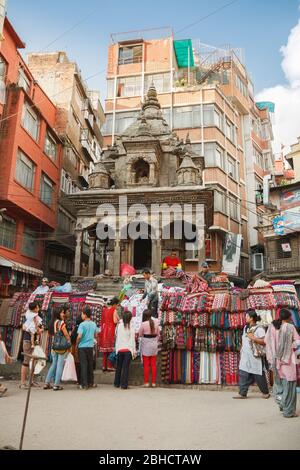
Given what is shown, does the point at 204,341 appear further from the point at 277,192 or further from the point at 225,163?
the point at 225,163

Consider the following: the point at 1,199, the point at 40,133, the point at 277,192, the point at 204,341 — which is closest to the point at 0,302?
the point at 204,341

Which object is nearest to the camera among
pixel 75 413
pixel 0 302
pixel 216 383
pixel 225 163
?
pixel 75 413

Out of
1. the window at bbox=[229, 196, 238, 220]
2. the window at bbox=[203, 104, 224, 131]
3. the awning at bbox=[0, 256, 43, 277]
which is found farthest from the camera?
the window at bbox=[229, 196, 238, 220]

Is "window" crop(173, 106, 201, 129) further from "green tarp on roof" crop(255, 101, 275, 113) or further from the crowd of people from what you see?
the crowd of people

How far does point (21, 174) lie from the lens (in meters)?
20.1

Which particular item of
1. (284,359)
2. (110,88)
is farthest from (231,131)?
(284,359)

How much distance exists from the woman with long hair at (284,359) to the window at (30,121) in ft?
61.3

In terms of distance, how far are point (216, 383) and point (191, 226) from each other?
12.9 metres

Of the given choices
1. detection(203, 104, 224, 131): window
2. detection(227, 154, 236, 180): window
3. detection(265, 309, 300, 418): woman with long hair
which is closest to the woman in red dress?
detection(265, 309, 300, 418): woman with long hair

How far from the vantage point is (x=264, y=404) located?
630 cm

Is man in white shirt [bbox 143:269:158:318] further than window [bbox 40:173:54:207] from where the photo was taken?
No

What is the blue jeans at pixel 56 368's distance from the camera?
25.2 feet

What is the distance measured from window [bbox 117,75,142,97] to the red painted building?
12.9m

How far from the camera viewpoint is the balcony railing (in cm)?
2633
